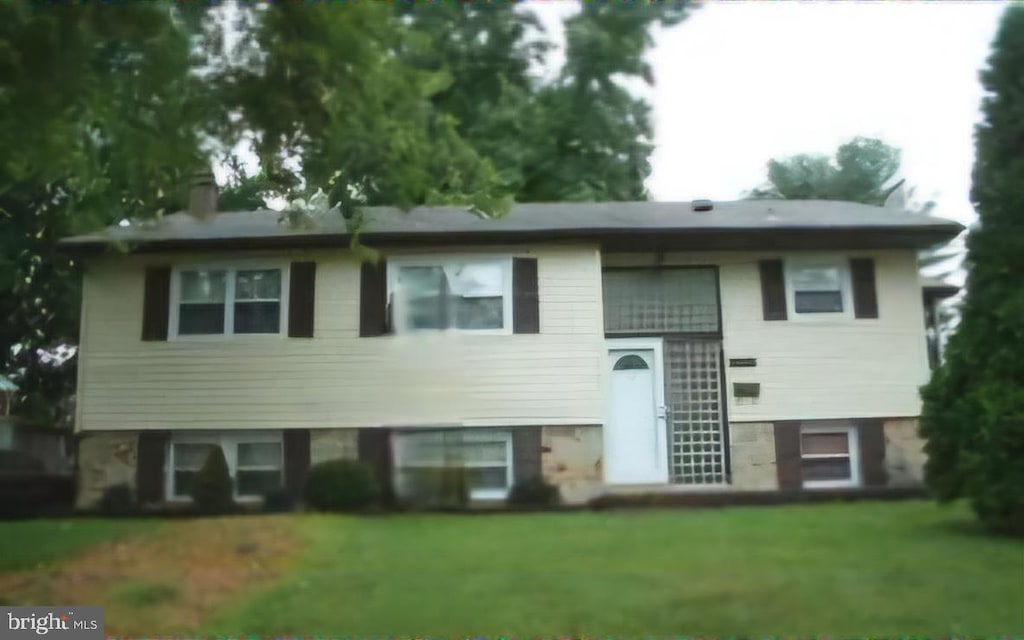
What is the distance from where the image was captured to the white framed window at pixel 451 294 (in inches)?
160

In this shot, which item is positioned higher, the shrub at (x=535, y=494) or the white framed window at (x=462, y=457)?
the white framed window at (x=462, y=457)

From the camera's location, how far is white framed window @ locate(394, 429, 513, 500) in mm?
3996

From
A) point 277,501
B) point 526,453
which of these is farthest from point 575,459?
point 277,501

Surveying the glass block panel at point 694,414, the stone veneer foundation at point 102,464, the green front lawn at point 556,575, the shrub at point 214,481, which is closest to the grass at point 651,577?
the green front lawn at point 556,575

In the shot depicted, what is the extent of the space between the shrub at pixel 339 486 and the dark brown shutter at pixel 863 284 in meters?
2.52

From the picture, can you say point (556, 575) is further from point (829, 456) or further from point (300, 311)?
point (300, 311)

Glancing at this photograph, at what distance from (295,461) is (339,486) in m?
0.25

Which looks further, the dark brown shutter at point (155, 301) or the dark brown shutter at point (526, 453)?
the dark brown shutter at point (155, 301)

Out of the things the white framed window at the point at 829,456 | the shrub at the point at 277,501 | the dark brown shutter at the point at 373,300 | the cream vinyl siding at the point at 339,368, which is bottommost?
the shrub at the point at 277,501

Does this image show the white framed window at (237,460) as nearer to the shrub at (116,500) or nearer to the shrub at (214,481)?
the shrub at (214,481)

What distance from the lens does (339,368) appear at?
4.12m

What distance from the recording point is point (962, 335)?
4234mm

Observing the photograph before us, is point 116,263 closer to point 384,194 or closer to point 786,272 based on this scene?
point 384,194

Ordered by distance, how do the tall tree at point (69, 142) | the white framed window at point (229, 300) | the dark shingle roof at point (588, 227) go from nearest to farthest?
the dark shingle roof at point (588, 227)
the white framed window at point (229, 300)
the tall tree at point (69, 142)
